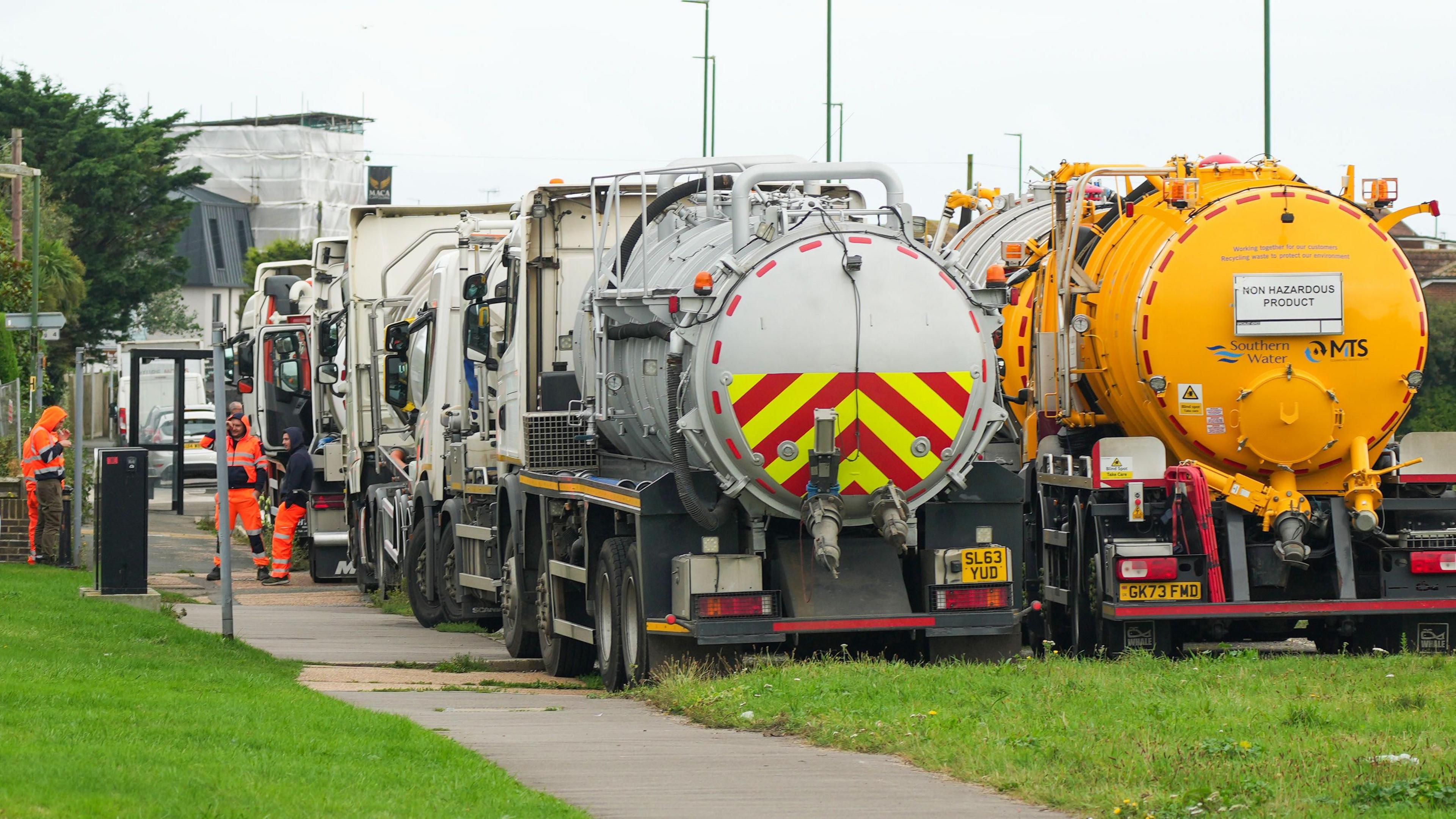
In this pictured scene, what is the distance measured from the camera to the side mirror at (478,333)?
15.9 m

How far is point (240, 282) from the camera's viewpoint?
317ft

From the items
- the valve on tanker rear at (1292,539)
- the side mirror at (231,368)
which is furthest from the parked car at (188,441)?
the valve on tanker rear at (1292,539)

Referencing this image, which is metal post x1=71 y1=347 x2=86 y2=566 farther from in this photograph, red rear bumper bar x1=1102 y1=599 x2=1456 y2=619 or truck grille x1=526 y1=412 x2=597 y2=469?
red rear bumper bar x1=1102 y1=599 x2=1456 y2=619

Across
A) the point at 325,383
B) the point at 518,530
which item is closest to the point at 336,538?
the point at 325,383

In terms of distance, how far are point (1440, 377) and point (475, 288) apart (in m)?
22.2

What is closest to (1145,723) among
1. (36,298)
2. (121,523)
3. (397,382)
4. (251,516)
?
(121,523)

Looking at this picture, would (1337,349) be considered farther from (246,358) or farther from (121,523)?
(246,358)

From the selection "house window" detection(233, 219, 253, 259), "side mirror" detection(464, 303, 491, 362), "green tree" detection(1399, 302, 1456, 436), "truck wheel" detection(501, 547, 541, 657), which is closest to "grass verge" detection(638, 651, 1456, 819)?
"truck wheel" detection(501, 547, 541, 657)

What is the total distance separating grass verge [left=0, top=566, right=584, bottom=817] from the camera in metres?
7.28

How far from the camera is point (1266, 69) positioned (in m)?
23.8

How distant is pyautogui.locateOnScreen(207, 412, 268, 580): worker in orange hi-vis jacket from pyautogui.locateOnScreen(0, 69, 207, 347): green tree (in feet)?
120

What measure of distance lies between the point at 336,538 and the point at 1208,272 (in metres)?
13.3

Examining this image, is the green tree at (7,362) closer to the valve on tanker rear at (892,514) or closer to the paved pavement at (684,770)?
the paved pavement at (684,770)

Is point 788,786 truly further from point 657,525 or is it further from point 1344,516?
point 1344,516
